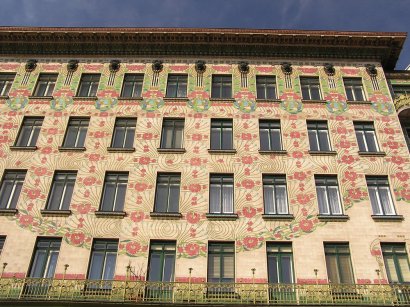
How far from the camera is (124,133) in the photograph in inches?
880

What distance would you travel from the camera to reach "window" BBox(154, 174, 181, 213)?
1970 centimetres

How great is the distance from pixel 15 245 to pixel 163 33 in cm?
1362

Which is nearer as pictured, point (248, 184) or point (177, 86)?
point (248, 184)

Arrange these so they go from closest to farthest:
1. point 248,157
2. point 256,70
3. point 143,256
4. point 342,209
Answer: point 143,256 < point 342,209 < point 248,157 < point 256,70

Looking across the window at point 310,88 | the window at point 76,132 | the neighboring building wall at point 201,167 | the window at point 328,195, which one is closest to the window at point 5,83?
the neighboring building wall at point 201,167

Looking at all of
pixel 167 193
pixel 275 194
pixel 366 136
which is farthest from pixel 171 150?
pixel 366 136

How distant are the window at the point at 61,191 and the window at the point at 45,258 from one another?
5.16ft

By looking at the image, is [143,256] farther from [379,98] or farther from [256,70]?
[379,98]

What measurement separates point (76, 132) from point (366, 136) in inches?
573

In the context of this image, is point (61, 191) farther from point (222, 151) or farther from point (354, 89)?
point (354, 89)

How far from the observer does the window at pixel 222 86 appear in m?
23.8

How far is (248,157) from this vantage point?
2111 centimetres

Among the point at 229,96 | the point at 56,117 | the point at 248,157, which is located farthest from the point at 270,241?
the point at 56,117

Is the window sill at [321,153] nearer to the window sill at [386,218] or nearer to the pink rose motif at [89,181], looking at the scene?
the window sill at [386,218]
